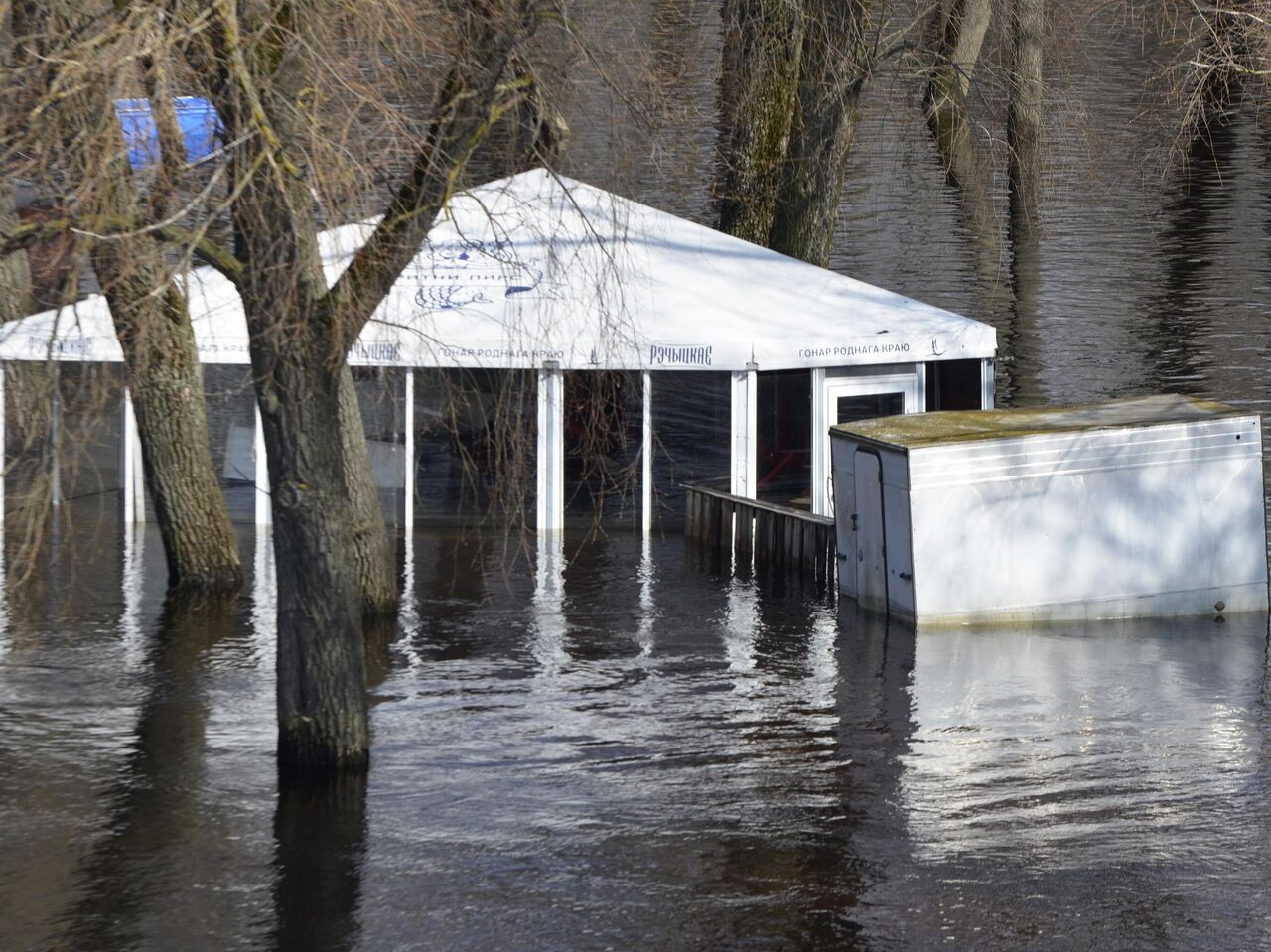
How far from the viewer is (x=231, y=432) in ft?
58.2

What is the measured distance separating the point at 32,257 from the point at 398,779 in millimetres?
4318

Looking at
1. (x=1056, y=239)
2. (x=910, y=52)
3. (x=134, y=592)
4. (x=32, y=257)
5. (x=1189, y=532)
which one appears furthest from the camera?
(x=1056, y=239)

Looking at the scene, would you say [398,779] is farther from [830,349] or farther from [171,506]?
[830,349]

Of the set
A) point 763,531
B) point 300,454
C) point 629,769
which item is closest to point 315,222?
point 300,454

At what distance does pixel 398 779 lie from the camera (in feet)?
31.0

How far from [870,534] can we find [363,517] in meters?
3.91

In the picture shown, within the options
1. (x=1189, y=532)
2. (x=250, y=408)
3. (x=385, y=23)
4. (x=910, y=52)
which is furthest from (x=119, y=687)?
(x=910, y=52)

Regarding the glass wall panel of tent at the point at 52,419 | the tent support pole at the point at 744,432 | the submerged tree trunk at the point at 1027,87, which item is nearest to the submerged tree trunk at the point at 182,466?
the glass wall panel of tent at the point at 52,419

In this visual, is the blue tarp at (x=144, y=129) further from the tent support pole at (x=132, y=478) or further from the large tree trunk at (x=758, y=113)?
the large tree trunk at (x=758, y=113)

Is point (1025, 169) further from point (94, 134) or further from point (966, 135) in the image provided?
point (94, 134)

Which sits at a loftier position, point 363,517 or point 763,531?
point 363,517

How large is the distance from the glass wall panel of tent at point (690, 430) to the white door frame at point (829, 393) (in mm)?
867

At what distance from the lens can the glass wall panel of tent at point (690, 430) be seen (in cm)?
1734

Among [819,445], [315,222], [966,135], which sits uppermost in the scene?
[966,135]
